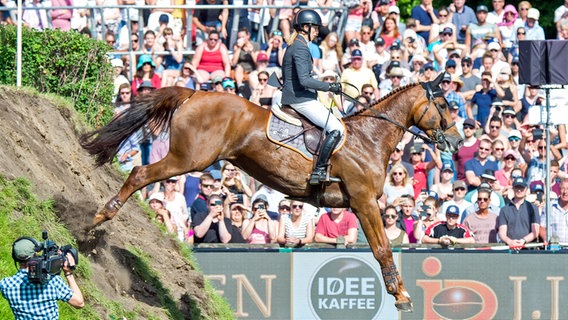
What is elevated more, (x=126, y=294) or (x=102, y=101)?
(x=102, y=101)

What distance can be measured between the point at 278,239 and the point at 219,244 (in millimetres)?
993

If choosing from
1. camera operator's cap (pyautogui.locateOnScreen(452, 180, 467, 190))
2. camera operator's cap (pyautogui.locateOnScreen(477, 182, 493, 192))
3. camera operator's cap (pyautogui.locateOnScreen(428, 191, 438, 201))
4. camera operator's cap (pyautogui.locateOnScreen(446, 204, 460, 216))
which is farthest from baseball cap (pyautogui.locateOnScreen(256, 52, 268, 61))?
camera operator's cap (pyautogui.locateOnScreen(446, 204, 460, 216))

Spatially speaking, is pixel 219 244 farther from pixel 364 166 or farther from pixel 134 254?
pixel 364 166

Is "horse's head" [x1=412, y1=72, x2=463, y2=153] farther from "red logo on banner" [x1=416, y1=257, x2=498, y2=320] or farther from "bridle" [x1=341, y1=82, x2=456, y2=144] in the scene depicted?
"red logo on banner" [x1=416, y1=257, x2=498, y2=320]

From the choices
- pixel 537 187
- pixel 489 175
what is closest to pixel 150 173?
pixel 489 175

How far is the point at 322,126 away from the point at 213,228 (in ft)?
17.1

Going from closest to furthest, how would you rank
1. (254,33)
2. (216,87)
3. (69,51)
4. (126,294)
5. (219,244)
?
(126,294), (69,51), (219,244), (216,87), (254,33)

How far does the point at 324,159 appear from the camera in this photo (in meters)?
14.4

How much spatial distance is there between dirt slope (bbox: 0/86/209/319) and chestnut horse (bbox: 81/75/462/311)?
2.32 feet

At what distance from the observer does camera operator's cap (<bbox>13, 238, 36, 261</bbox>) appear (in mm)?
10133

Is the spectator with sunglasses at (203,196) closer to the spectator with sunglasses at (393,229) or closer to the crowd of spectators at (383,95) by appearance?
the crowd of spectators at (383,95)

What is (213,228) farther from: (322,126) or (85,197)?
(322,126)

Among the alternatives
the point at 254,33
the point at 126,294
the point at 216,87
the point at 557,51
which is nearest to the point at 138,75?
the point at 216,87

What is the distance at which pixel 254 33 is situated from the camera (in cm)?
2605
